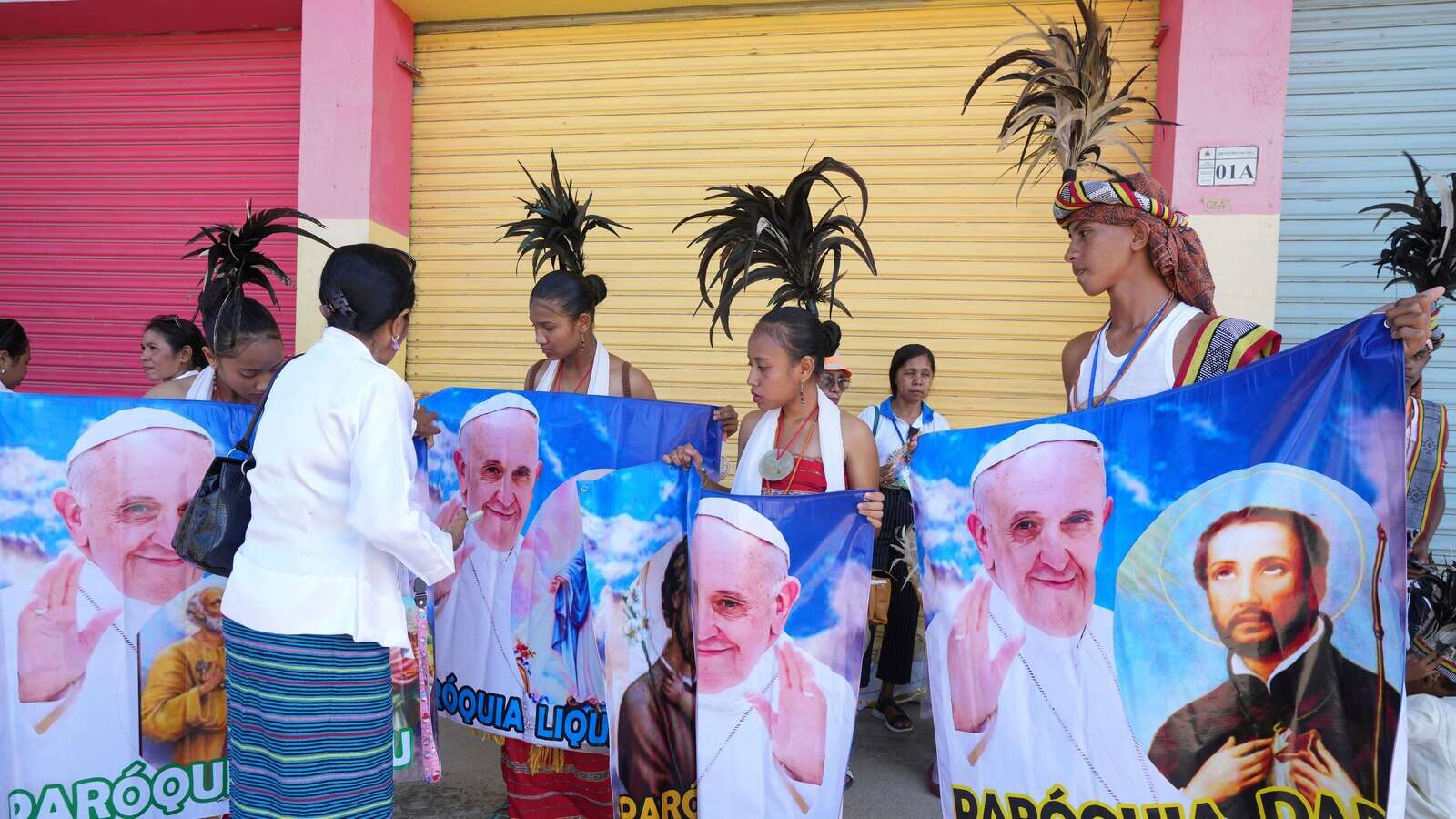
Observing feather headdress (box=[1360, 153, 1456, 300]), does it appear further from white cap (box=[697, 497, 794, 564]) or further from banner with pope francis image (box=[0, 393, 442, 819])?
banner with pope francis image (box=[0, 393, 442, 819])

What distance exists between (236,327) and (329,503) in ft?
4.95

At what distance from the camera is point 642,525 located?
10.7 ft

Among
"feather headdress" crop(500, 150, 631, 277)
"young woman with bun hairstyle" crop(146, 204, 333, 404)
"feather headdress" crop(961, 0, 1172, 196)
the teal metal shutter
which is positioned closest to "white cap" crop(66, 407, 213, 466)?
"young woman with bun hairstyle" crop(146, 204, 333, 404)

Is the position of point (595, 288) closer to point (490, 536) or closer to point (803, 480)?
point (490, 536)

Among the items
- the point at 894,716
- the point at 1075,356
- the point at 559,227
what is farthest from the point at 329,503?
the point at 894,716

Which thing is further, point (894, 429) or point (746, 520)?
point (894, 429)

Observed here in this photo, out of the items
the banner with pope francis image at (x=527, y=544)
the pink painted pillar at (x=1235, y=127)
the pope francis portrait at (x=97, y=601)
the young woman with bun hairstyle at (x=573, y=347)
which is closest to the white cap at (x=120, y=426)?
the pope francis portrait at (x=97, y=601)

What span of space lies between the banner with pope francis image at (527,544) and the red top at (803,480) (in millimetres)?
365

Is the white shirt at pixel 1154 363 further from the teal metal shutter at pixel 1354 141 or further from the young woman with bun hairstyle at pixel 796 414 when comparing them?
the teal metal shutter at pixel 1354 141

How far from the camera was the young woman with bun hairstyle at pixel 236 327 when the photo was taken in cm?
352

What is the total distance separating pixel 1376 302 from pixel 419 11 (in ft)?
20.5

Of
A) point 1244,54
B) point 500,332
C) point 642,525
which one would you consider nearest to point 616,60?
point 500,332

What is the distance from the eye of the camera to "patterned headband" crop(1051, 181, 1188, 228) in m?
2.85

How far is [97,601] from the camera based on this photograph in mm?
3277
